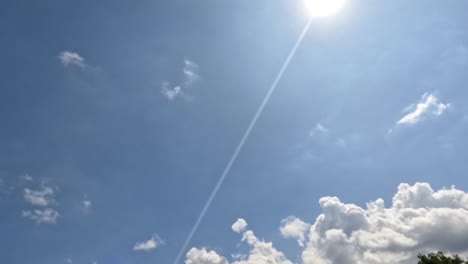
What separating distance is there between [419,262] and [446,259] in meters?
7.55

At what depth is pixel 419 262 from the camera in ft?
389

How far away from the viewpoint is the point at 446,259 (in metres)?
113
